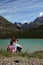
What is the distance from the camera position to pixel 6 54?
12.3 metres

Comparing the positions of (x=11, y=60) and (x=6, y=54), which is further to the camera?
(x=6, y=54)

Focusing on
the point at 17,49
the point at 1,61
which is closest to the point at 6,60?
the point at 1,61

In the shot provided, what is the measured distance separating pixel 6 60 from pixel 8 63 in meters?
0.33

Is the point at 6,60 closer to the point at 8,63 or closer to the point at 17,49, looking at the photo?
the point at 8,63

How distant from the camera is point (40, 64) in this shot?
10.6 m

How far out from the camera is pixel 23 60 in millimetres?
10914

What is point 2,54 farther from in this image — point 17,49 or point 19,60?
point 17,49

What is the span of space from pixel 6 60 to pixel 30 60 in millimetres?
906

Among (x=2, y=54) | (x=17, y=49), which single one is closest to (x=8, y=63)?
(x=2, y=54)

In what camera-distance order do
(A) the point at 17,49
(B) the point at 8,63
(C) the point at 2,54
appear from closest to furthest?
(B) the point at 8,63, (C) the point at 2,54, (A) the point at 17,49

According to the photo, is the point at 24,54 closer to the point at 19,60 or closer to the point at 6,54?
the point at 6,54

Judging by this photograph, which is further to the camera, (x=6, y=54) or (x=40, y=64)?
(x=6, y=54)

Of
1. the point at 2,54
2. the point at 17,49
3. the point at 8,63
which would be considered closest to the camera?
the point at 8,63

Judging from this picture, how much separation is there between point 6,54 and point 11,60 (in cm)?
150
